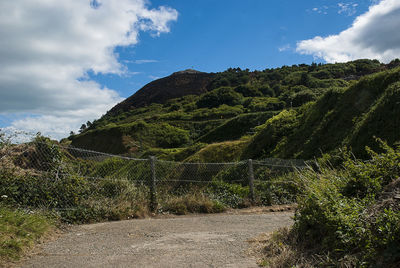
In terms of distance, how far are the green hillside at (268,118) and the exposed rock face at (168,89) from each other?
453 mm

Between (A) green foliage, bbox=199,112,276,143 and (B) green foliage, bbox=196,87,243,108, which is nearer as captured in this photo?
(A) green foliage, bbox=199,112,276,143

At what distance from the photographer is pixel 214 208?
28.4 feet

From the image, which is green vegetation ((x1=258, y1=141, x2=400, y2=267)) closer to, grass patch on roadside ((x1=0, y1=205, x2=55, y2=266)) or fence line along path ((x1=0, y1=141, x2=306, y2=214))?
fence line along path ((x1=0, y1=141, x2=306, y2=214))

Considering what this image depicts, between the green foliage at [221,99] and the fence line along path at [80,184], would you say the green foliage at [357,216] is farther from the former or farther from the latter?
the green foliage at [221,99]

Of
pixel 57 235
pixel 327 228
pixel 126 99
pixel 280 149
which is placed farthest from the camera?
pixel 126 99

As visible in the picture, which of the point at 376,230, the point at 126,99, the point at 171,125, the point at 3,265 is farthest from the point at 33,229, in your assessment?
the point at 126,99

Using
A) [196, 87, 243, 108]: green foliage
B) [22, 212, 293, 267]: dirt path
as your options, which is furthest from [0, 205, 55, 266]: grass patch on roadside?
[196, 87, 243, 108]: green foliage

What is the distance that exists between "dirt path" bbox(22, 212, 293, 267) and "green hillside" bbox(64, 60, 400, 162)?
6.74 meters

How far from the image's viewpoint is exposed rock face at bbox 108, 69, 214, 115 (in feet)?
451

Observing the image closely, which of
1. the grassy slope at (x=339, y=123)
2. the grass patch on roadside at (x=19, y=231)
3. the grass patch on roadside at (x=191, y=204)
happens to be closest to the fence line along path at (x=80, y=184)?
the grass patch on roadside at (x=191, y=204)

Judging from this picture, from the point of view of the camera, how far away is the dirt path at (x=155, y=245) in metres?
4.11

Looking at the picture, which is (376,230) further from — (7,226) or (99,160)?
(99,160)

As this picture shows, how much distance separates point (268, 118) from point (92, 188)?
40.9 metres

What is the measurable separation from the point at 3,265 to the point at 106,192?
3527 mm
